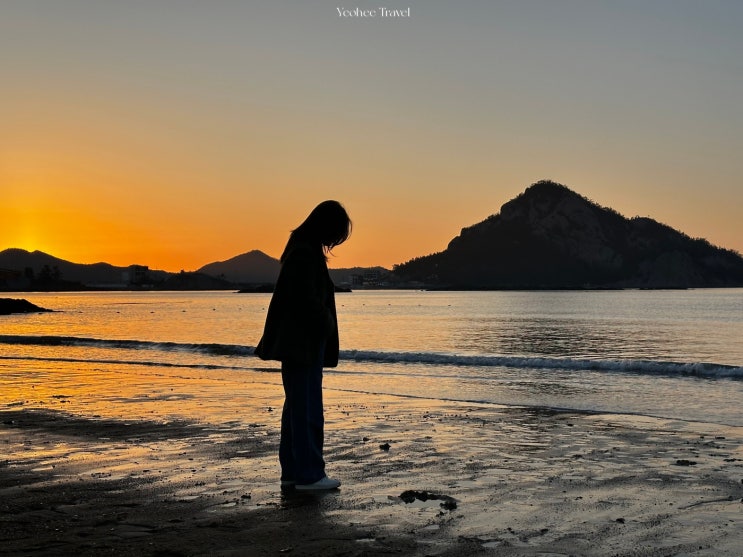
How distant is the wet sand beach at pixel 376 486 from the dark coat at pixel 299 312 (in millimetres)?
1282

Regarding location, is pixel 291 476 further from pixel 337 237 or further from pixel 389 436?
pixel 389 436

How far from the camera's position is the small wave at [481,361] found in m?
23.1

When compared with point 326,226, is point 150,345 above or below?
below

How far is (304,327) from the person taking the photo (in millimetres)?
7066

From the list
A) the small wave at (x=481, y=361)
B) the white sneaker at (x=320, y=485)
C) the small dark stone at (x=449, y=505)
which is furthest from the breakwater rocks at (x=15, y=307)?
the small dark stone at (x=449, y=505)

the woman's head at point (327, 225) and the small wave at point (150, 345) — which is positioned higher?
the woman's head at point (327, 225)

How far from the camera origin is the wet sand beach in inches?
207

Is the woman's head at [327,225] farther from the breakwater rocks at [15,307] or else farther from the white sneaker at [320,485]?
the breakwater rocks at [15,307]

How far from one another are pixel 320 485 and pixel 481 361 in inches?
836

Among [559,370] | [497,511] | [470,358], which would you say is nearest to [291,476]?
[497,511]

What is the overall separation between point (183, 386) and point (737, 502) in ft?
43.3

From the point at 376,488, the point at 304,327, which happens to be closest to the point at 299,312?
the point at 304,327

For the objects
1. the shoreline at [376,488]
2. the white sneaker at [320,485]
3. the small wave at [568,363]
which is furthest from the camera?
the small wave at [568,363]

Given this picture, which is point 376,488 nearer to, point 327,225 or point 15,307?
point 327,225
